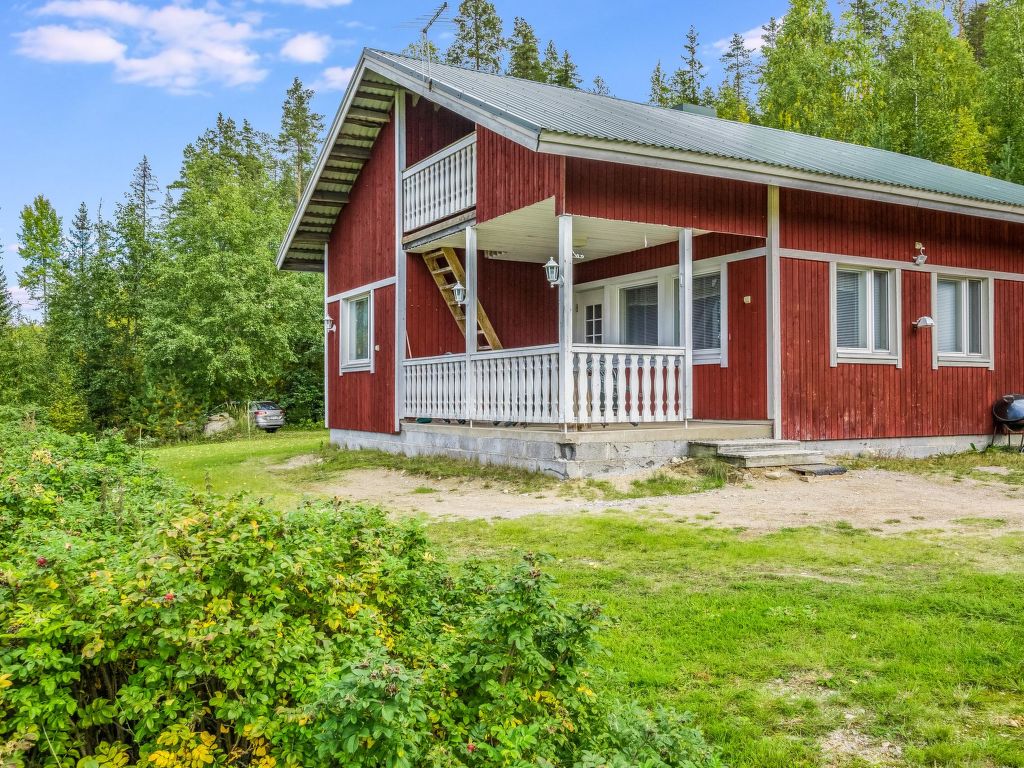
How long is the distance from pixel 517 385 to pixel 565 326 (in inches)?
48.8

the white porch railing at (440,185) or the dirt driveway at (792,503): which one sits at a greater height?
the white porch railing at (440,185)

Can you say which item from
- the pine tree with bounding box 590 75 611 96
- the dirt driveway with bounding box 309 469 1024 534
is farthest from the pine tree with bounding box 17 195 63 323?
the dirt driveway with bounding box 309 469 1024 534

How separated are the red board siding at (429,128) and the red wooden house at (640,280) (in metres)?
0.05

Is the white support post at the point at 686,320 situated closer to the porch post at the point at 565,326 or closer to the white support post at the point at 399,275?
the porch post at the point at 565,326

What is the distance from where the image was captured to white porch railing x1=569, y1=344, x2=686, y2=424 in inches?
363

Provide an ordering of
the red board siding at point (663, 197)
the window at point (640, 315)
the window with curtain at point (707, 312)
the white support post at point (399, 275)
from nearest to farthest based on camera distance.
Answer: the red board siding at point (663, 197)
the window with curtain at point (707, 312)
the window at point (640, 315)
the white support post at point (399, 275)

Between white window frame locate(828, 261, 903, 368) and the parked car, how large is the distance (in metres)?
18.7

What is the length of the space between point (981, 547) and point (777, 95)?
1198 inches

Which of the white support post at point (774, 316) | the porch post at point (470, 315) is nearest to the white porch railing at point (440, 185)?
the porch post at point (470, 315)

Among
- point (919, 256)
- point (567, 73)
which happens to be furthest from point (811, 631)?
point (567, 73)

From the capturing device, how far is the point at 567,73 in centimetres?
3781

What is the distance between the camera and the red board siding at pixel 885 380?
10.6 metres

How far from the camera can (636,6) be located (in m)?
40.6

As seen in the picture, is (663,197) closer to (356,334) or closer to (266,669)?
(356,334)
